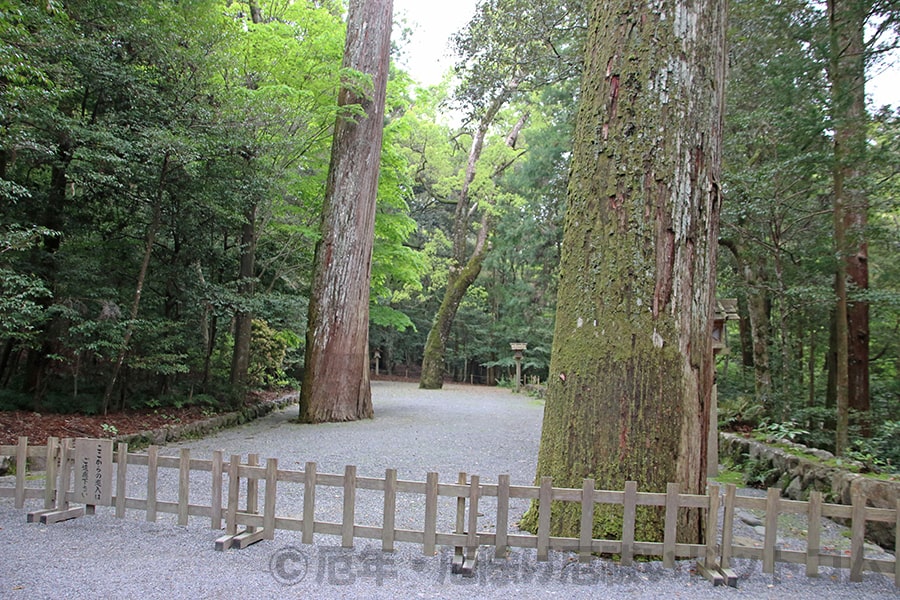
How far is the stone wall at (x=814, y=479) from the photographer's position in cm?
Result: 351

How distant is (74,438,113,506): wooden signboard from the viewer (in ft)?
10.5

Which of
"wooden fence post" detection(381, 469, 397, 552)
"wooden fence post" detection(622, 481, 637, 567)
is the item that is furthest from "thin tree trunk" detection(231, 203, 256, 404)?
"wooden fence post" detection(622, 481, 637, 567)

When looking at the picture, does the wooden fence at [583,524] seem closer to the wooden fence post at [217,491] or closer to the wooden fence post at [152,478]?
the wooden fence post at [217,491]

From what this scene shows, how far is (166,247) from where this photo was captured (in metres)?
7.36

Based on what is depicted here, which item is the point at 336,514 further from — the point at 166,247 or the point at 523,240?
the point at 523,240

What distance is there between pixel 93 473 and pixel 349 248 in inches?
237

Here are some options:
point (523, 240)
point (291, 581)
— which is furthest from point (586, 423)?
point (523, 240)

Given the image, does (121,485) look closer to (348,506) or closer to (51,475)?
(51,475)

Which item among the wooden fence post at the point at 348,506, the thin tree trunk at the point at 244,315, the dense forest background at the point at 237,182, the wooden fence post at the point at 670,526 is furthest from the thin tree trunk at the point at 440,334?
the wooden fence post at the point at 670,526

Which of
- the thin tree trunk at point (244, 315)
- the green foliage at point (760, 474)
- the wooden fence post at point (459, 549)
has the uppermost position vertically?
the thin tree trunk at point (244, 315)

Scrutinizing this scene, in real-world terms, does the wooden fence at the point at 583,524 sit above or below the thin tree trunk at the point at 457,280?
below

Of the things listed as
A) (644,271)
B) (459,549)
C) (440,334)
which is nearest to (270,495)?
(459,549)

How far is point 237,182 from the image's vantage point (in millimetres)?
7285

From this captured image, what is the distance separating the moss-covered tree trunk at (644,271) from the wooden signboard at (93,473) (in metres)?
2.57
